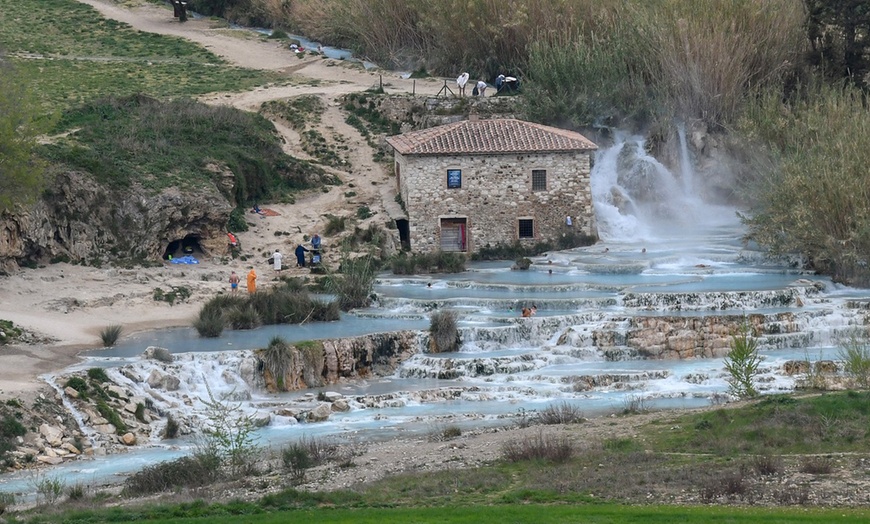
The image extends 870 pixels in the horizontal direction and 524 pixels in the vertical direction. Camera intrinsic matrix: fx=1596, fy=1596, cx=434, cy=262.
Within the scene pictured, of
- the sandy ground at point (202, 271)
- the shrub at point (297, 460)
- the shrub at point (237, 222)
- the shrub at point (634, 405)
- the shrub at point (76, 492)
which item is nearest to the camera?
the shrub at point (76, 492)

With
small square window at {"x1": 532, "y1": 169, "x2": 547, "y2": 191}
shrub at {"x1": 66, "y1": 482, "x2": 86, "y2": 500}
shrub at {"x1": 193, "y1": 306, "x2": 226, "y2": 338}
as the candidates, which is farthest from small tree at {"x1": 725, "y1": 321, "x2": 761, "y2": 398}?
small square window at {"x1": 532, "y1": 169, "x2": 547, "y2": 191}

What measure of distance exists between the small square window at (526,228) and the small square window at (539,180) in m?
1.14

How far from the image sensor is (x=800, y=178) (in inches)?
1954

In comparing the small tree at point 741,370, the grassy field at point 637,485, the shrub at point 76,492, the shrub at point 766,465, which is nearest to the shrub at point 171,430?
the shrub at point 76,492

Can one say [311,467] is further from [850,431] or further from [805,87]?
[805,87]

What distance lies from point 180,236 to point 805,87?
25.1 meters

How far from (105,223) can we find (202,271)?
135 inches

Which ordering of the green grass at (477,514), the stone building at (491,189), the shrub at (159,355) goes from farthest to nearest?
1. the stone building at (491,189)
2. the shrub at (159,355)
3. the green grass at (477,514)

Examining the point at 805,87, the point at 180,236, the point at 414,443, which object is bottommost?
the point at 414,443

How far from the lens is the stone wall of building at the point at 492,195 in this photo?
5538 centimetres

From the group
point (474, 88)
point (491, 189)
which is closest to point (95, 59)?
point (474, 88)

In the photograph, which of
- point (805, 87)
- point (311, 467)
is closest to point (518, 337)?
point (311, 467)

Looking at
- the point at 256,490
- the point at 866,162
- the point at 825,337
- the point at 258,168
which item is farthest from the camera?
the point at 258,168

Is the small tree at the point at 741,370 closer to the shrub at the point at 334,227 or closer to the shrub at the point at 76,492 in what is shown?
the shrub at the point at 76,492
